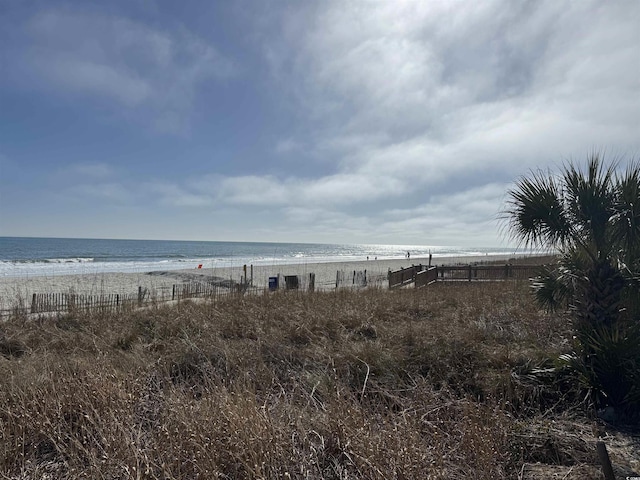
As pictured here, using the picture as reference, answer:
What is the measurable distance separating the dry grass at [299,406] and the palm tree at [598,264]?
0.56 m

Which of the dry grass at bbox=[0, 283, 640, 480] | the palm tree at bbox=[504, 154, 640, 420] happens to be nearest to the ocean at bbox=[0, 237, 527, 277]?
the palm tree at bbox=[504, 154, 640, 420]

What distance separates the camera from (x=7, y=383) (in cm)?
447

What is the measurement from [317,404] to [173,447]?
1.63m

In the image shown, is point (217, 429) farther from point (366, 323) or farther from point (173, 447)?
point (366, 323)

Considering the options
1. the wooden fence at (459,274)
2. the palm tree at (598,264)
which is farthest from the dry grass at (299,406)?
the wooden fence at (459,274)

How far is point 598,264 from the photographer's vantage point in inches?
204

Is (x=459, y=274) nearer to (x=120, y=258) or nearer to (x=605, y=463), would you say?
(x=605, y=463)

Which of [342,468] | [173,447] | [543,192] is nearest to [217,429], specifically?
[173,447]

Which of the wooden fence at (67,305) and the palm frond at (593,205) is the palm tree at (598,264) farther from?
the wooden fence at (67,305)

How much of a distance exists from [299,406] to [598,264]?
4.47 meters

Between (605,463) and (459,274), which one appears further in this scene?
(459,274)

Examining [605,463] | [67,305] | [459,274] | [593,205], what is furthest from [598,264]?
[459,274]

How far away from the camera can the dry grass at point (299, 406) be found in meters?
3.02

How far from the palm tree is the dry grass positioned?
56 centimetres
